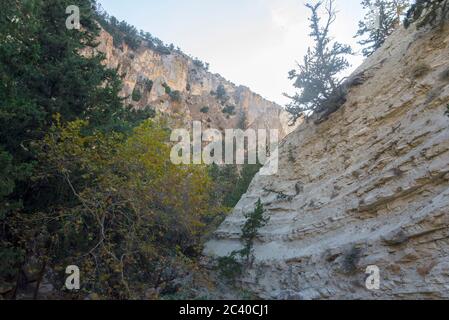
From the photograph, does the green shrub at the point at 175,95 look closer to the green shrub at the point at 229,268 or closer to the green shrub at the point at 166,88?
the green shrub at the point at 166,88

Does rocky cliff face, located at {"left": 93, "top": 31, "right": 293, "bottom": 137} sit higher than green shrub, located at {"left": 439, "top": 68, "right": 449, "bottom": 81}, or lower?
higher

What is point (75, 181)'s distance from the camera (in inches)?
383

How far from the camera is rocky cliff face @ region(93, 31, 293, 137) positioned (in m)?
45.9

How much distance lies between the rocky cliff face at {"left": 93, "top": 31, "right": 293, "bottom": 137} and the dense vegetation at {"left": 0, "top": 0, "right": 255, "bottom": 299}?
30.6 meters

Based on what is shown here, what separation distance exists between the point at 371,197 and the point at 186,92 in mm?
47715

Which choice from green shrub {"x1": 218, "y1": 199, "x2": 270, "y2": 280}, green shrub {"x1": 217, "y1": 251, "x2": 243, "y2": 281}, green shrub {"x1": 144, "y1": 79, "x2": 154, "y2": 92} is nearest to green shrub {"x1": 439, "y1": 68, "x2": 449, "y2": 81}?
green shrub {"x1": 218, "y1": 199, "x2": 270, "y2": 280}

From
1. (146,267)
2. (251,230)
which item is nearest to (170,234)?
(146,267)

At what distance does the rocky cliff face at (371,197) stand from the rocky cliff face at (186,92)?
30.2 m

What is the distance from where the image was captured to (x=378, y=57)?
15.5 meters

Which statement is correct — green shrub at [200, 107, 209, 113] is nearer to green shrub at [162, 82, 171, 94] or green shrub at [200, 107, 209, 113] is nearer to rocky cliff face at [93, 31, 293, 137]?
rocky cliff face at [93, 31, 293, 137]

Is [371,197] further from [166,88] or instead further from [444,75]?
[166,88]

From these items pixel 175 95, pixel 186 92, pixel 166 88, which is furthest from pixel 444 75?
pixel 186 92

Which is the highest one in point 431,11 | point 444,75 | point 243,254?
point 431,11

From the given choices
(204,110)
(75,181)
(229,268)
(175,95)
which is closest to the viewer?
(75,181)
